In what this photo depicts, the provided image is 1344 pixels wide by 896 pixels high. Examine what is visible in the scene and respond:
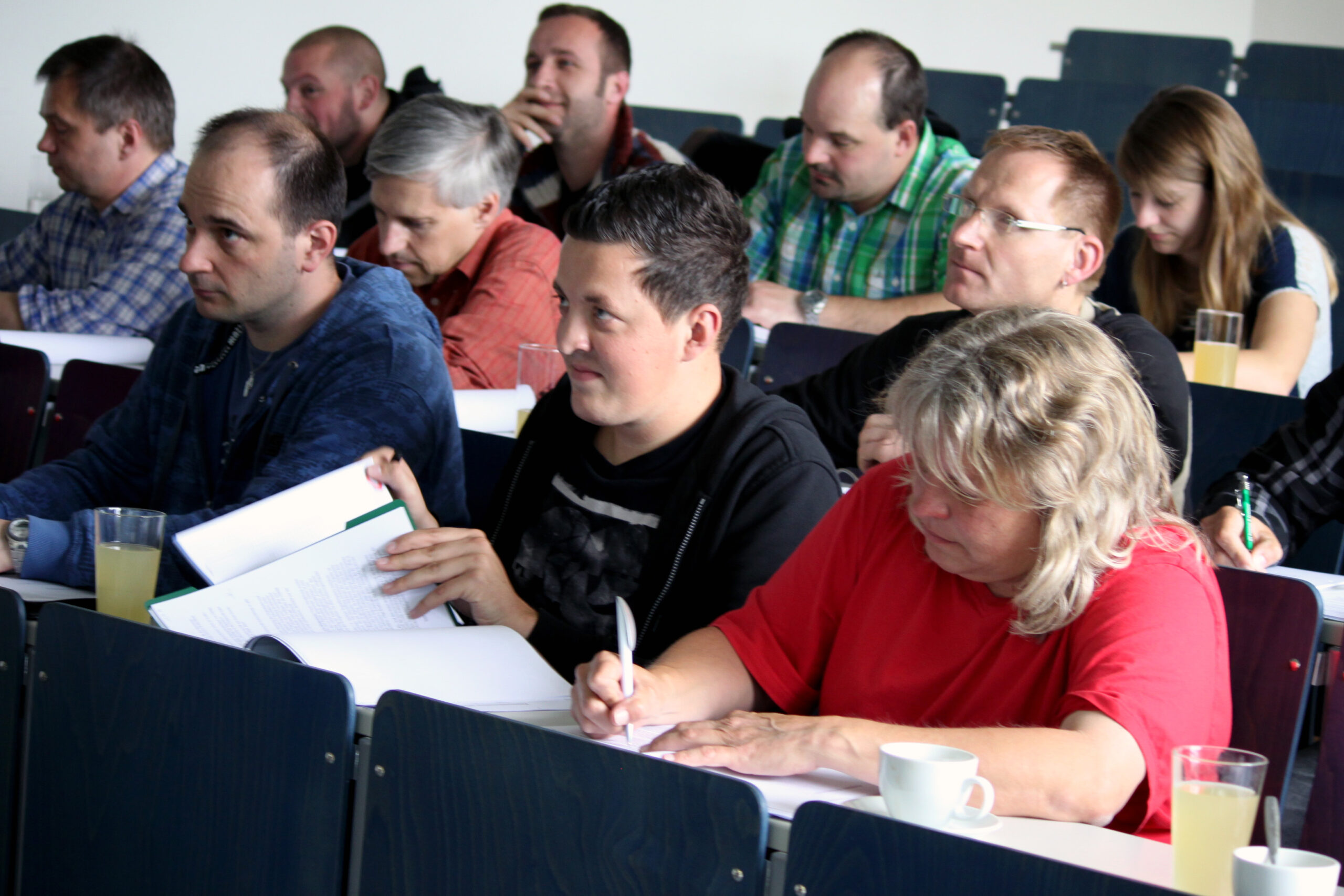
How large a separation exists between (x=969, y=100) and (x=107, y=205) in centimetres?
347

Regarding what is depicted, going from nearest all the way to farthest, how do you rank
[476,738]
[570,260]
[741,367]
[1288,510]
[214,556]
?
[476,738] → [214,556] → [570,260] → [1288,510] → [741,367]

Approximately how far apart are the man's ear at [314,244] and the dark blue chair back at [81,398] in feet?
2.38

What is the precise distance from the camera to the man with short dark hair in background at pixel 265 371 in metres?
1.83

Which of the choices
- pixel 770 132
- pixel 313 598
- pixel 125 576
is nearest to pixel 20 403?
pixel 125 576

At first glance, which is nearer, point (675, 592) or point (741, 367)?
point (675, 592)

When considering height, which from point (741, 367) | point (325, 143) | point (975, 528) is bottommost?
point (975, 528)

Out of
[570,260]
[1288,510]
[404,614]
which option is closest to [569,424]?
[570,260]

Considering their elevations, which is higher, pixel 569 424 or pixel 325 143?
pixel 325 143

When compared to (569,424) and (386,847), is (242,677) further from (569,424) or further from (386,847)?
(569,424)

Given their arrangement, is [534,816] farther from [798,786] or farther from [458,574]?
[458,574]

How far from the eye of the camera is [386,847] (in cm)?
114

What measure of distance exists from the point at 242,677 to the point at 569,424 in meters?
0.63

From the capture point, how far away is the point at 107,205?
3.42m

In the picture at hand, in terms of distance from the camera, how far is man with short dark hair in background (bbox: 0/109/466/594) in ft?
6.01
